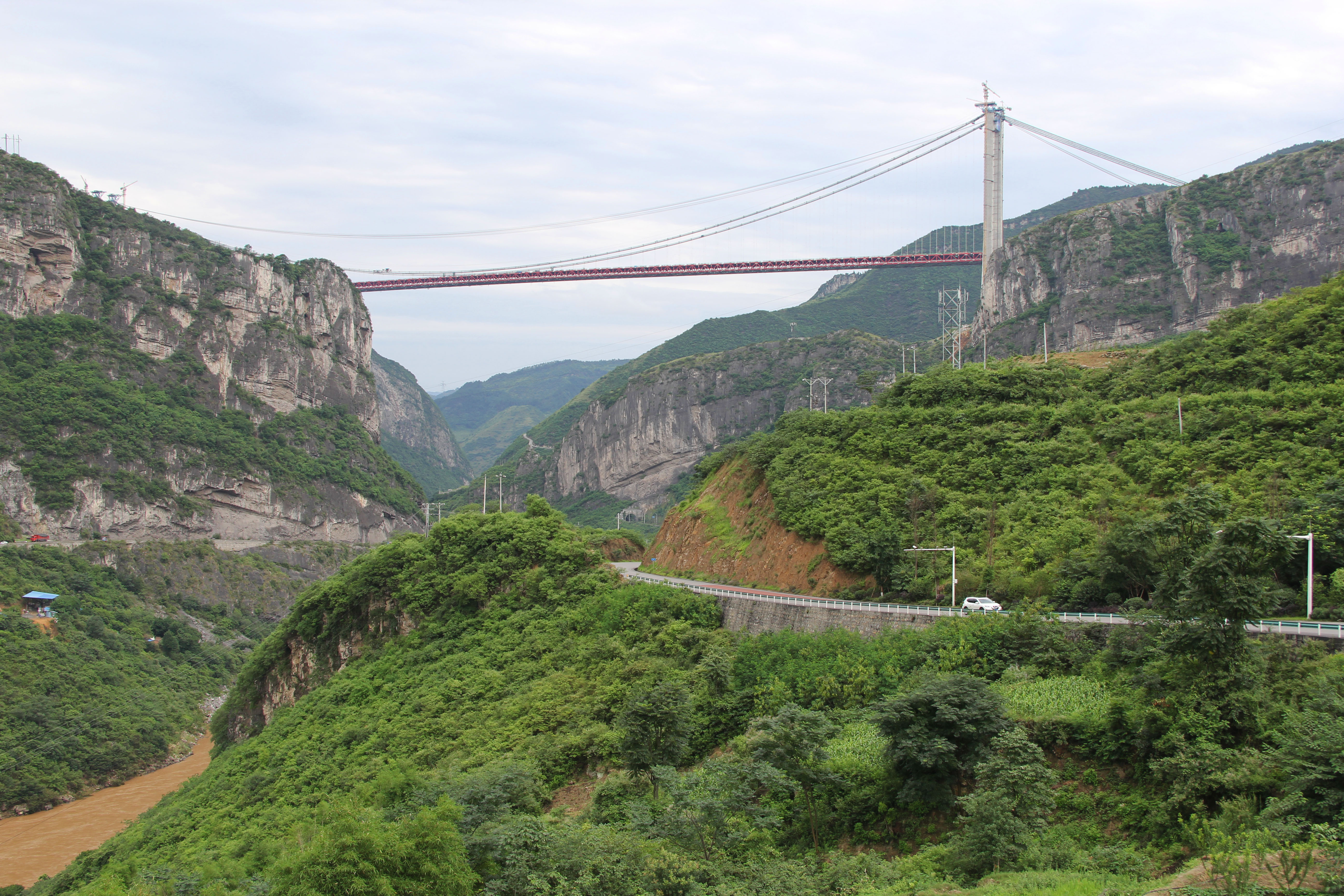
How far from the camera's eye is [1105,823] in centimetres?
1602

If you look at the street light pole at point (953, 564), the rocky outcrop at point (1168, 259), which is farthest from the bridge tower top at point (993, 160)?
the street light pole at point (953, 564)

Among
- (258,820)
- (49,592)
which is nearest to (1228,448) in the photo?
(258,820)

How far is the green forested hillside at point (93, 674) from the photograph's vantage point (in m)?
52.4

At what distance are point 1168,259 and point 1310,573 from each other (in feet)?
216

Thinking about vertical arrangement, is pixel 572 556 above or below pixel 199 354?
below

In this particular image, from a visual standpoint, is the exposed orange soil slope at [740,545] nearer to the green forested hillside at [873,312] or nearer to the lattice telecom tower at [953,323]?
the lattice telecom tower at [953,323]

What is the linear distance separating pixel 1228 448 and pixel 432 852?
2179 cm

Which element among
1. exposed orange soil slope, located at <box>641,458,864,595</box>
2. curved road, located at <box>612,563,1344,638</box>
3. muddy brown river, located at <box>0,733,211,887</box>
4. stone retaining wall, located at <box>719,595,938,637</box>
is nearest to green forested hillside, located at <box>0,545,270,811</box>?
muddy brown river, located at <box>0,733,211,887</box>

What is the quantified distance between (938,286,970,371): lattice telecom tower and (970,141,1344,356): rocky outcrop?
2.28 meters

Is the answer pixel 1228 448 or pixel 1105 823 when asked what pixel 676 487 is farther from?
pixel 1105 823

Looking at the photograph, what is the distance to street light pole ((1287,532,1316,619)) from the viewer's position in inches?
772

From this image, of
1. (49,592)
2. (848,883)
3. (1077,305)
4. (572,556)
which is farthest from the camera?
(1077,305)

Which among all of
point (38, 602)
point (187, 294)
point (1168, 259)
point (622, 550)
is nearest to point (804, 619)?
point (622, 550)

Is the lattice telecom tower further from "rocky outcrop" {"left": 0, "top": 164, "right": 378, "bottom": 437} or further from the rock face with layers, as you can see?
"rocky outcrop" {"left": 0, "top": 164, "right": 378, "bottom": 437}
